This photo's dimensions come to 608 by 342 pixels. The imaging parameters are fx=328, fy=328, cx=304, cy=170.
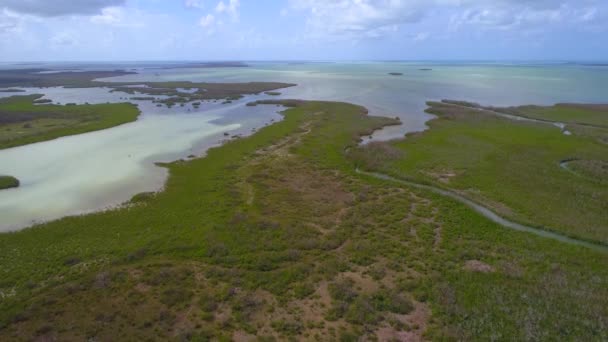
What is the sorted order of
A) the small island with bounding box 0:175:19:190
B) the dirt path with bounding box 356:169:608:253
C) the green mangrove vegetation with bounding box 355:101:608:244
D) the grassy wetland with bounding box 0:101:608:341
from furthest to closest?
the small island with bounding box 0:175:19:190 < the green mangrove vegetation with bounding box 355:101:608:244 < the dirt path with bounding box 356:169:608:253 < the grassy wetland with bounding box 0:101:608:341

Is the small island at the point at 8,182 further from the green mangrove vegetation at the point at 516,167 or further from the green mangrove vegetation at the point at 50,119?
the green mangrove vegetation at the point at 516,167

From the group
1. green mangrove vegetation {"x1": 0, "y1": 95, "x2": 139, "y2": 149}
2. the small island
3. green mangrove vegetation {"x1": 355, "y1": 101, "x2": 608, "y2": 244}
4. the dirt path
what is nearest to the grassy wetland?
green mangrove vegetation {"x1": 355, "y1": 101, "x2": 608, "y2": 244}

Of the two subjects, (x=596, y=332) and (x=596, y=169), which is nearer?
(x=596, y=332)

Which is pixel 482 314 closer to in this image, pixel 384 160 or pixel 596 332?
pixel 596 332

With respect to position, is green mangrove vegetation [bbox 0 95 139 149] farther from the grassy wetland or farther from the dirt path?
the dirt path

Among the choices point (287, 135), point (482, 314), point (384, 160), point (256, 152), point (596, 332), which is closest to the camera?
point (596, 332)

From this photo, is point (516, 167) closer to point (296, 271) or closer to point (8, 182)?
point (296, 271)

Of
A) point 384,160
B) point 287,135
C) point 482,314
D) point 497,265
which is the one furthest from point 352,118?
point 482,314
